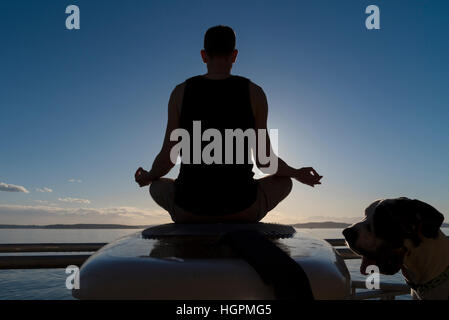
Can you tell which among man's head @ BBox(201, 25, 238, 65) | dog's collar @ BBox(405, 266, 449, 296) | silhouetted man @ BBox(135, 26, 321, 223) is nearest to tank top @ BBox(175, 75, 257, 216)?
silhouetted man @ BBox(135, 26, 321, 223)

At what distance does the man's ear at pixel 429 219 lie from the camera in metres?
1.80

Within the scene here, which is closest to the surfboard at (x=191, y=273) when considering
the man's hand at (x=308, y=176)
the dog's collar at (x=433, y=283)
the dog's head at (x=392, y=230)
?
the man's hand at (x=308, y=176)

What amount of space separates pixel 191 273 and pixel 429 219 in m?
1.48

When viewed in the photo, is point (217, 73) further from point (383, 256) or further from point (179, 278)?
point (383, 256)

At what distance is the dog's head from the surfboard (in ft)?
3.01

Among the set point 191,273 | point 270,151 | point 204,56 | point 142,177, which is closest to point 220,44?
point 204,56

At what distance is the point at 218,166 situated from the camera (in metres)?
1.49

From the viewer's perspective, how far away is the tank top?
1.44 meters

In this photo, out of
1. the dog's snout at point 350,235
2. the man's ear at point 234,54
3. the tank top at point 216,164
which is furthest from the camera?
the dog's snout at point 350,235

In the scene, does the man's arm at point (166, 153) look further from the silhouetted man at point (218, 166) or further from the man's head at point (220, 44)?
the man's head at point (220, 44)

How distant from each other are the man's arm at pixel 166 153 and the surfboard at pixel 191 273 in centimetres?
60

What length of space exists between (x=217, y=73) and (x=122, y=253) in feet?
3.25

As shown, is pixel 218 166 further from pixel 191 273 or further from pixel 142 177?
pixel 191 273

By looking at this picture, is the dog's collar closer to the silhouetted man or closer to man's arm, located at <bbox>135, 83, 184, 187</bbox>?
the silhouetted man
